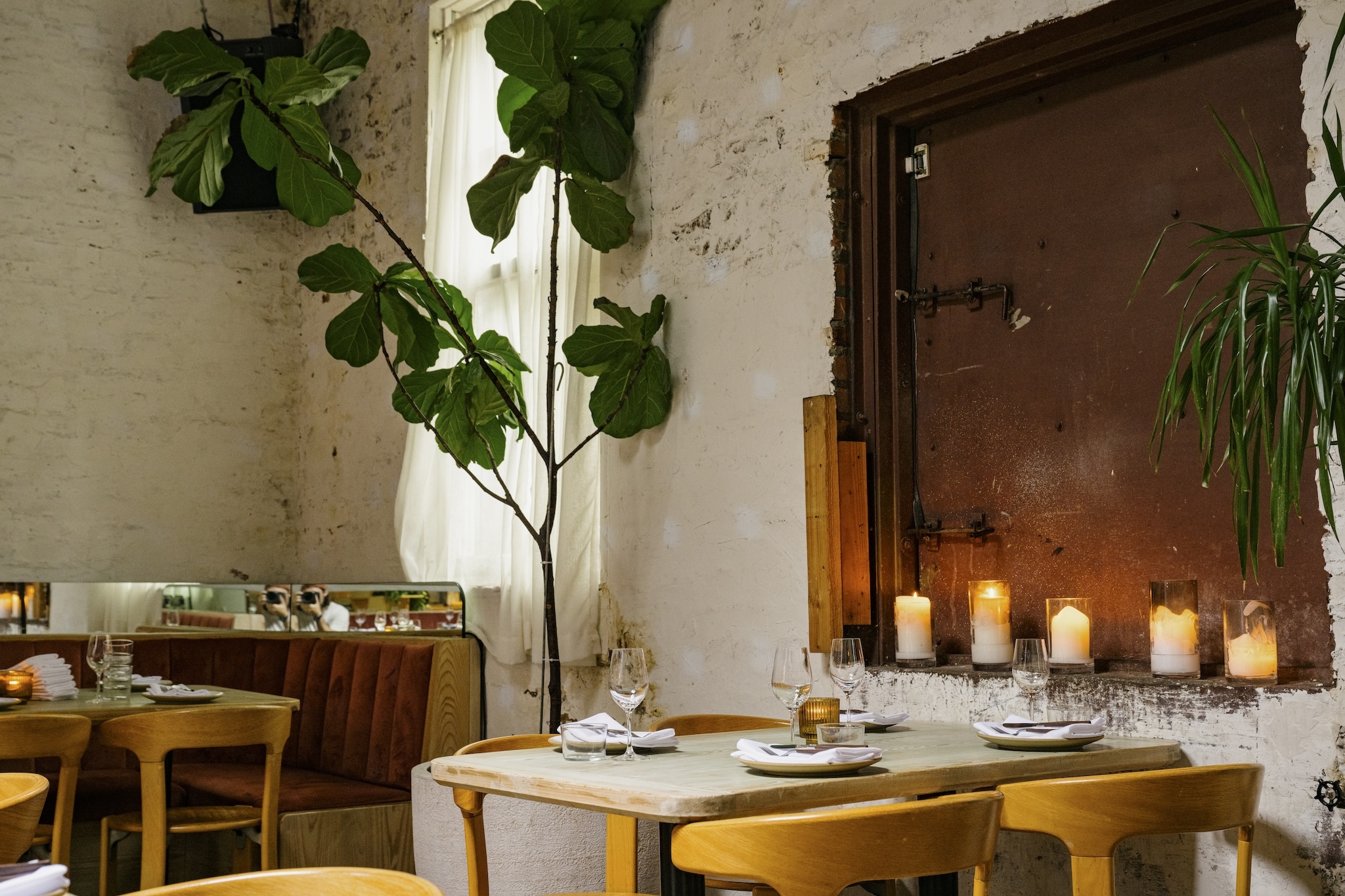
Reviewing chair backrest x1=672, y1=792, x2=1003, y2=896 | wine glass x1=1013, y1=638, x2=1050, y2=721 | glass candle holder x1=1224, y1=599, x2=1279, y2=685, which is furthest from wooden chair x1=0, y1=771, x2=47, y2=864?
glass candle holder x1=1224, y1=599, x2=1279, y2=685

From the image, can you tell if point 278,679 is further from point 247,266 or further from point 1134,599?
point 1134,599

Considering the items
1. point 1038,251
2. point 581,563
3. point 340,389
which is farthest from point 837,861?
point 340,389

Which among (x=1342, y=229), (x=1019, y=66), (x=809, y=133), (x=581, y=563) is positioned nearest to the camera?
(x=1342, y=229)

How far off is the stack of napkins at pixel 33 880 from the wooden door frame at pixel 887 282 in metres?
2.54

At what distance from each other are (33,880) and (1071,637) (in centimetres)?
241

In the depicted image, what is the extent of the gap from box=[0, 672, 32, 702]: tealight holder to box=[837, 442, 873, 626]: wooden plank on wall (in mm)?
2471

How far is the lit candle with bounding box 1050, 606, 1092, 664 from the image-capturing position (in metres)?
3.06

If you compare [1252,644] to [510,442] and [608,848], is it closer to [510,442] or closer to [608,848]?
[608,848]

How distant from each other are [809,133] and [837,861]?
2.47 meters

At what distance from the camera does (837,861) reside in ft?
5.90

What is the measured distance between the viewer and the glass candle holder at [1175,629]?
287 centimetres

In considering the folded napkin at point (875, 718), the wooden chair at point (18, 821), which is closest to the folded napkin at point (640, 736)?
the folded napkin at point (875, 718)

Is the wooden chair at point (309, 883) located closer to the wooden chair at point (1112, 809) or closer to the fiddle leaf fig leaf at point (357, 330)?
the wooden chair at point (1112, 809)

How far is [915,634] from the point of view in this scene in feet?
11.3
